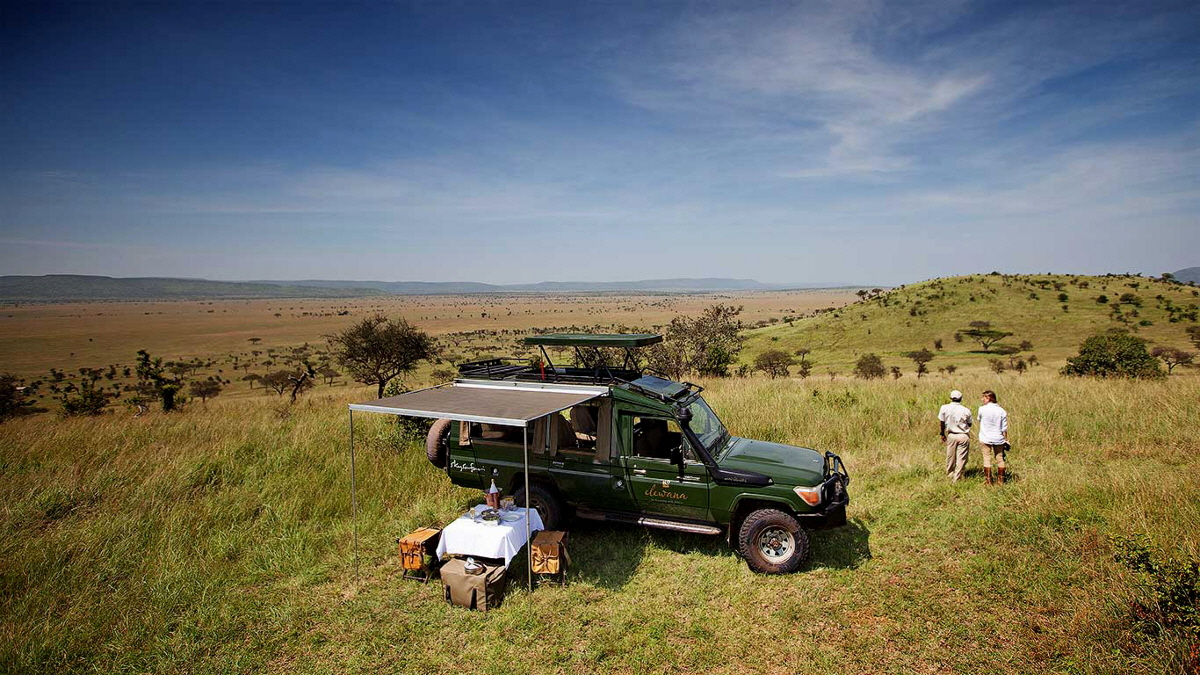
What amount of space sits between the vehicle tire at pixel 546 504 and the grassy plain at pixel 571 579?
1.99 ft

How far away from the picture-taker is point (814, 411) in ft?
49.2

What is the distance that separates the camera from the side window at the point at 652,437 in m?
8.26

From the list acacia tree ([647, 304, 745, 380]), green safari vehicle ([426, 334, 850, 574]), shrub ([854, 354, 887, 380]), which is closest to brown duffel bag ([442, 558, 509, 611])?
green safari vehicle ([426, 334, 850, 574])

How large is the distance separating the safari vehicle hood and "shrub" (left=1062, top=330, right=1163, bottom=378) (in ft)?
66.8

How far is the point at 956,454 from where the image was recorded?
10406mm

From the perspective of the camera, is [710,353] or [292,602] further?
[710,353]

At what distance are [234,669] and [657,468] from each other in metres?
5.47

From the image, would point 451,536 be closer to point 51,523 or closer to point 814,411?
point 51,523

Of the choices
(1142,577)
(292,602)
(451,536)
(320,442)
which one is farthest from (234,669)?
(1142,577)

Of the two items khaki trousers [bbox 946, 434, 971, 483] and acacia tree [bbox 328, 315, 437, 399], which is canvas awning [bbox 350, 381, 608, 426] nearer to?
khaki trousers [bbox 946, 434, 971, 483]

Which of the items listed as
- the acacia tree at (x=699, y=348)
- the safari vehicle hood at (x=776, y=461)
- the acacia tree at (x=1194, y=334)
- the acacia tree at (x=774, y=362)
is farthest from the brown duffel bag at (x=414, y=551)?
the acacia tree at (x=1194, y=334)

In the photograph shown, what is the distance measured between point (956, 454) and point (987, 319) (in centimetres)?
5355

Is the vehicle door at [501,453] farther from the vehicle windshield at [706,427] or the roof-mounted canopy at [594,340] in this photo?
the vehicle windshield at [706,427]

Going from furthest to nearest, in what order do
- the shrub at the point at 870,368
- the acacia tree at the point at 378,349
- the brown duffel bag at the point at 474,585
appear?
the shrub at the point at 870,368
the acacia tree at the point at 378,349
the brown duffel bag at the point at 474,585
